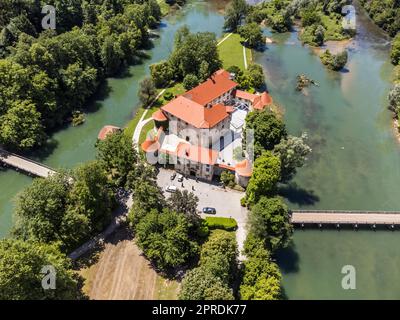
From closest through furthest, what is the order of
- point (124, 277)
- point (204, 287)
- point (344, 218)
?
point (204, 287)
point (124, 277)
point (344, 218)

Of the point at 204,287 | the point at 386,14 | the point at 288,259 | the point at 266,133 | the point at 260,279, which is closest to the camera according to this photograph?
the point at 204,287

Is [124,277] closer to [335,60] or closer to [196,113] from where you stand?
[196,113]

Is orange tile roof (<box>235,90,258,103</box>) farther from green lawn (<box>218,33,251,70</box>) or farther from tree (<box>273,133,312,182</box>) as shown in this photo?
tree (<box>273,133,312,182</box>)

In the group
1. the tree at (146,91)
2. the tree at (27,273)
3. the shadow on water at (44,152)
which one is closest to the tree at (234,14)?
the tree at (146,91)

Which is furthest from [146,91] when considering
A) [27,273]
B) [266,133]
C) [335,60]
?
[335,60]

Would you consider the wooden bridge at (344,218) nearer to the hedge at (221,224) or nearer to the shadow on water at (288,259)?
the shadow on water at (288,259)

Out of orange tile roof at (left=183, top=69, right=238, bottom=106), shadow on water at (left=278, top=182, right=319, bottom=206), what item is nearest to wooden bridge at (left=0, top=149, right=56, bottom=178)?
orange tile roof at (left=183, top=69, right=238, bottom=106)
